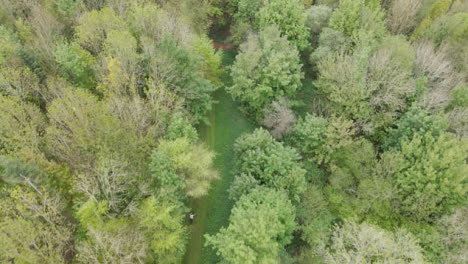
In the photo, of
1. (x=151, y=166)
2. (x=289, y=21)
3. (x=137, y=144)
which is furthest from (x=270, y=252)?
(x=289, y=21)

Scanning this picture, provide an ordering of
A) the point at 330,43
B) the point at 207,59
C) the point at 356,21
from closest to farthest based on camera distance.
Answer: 1. the point at 207,59
2. the point at 356,21
3. the point at 330,43

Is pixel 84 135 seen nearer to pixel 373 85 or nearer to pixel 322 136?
pixel 322 136

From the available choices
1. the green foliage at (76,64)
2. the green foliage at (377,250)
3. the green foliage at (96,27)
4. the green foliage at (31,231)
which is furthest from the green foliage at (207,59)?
the green foliage at (377,250)

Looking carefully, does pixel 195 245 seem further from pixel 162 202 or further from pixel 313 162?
pixel 313 162

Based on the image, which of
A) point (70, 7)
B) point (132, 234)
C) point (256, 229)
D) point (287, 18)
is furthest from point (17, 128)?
point (287, 18)

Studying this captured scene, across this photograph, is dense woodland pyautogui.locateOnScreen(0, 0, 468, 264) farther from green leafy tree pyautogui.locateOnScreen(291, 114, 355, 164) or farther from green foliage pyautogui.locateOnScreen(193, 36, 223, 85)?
green foliage pyautogui.locateOnScreen(193, 36, 223, 85)
